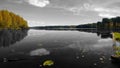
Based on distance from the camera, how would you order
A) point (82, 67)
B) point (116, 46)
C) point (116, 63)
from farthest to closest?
point (116, 46) → point (116, 63) → point (82, 67)

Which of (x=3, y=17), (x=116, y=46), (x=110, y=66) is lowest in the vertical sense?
(x=110, y=66)

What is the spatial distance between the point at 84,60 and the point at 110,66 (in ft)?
28.9

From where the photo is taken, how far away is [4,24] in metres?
184

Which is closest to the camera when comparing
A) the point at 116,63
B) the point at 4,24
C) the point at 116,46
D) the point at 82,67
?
the point at 82,67

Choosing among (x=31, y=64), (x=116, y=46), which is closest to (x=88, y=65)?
(x=116, y=46)

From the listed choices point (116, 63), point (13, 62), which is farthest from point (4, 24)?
point (116, 63)

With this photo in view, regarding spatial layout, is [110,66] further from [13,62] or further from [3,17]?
[3,17]

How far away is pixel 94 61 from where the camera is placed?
176 ft

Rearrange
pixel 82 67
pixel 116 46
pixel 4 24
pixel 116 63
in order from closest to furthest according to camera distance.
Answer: pixel 82 67 < pixel 116 63 < pixel 116 46 < pixel 4 24

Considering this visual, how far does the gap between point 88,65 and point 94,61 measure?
16.9ft

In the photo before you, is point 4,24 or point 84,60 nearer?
point 84,60

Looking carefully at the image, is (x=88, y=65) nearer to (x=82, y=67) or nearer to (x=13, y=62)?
(x=82, y=67)

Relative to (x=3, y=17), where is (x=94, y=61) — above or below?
below

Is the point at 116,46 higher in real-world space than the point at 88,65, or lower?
higher
